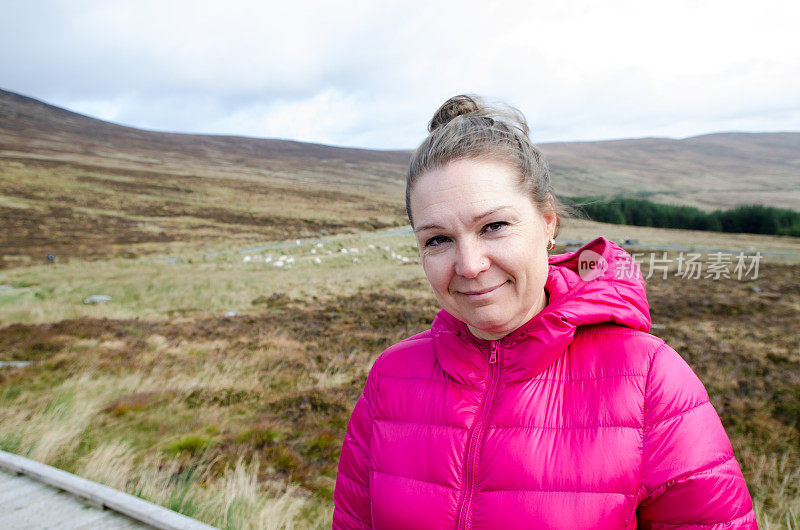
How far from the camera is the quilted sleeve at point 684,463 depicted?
130 cm

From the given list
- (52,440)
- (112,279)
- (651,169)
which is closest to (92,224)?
(112,279)

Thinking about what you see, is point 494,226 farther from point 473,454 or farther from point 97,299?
point 97,299

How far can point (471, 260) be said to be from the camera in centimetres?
147

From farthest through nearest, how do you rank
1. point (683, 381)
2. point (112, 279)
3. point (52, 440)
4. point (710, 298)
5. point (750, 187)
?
point (750, 187) < point (112, 279) < point (710, 298) < point (52, 440) < point (683, 381)

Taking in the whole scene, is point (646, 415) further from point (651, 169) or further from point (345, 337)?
point (651, 169)

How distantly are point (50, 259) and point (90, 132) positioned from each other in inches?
3407

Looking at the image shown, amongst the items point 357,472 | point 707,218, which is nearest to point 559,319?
point 357,472

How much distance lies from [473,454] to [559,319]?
1.66ft

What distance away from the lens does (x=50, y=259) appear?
27484mm

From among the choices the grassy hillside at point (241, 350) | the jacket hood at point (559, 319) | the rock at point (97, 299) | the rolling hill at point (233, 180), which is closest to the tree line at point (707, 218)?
the grassy hillside at point (241, 350)

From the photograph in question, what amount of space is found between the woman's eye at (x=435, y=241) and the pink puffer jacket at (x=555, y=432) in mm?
304

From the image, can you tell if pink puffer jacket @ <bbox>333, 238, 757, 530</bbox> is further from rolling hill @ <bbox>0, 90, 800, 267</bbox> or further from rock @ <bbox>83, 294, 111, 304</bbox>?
rock @ <bbox>83, 294, 111, 304</bbox>

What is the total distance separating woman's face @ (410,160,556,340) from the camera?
4.87 ft

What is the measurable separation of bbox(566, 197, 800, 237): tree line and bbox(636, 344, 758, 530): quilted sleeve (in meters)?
43.3
